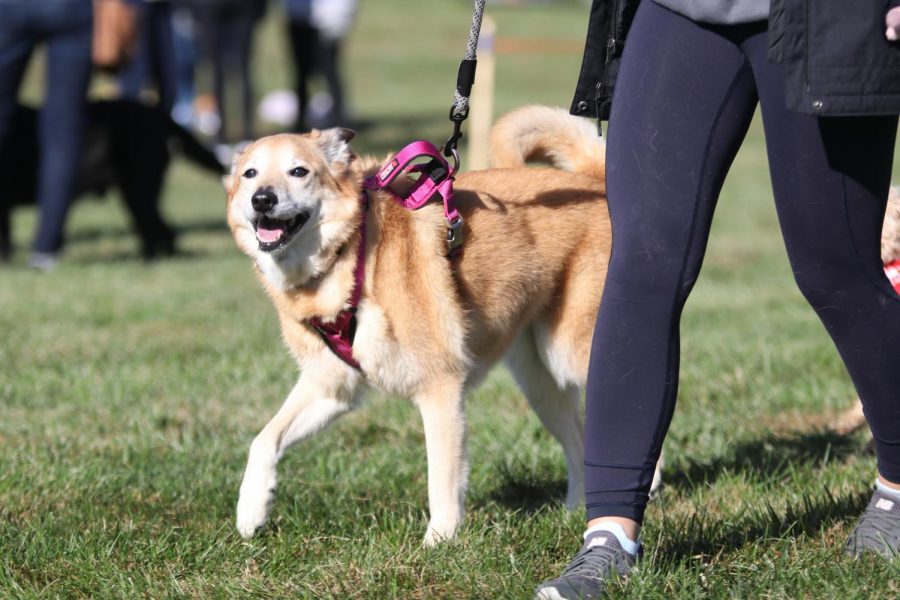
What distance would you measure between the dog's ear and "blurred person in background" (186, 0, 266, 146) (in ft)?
Answer: 32.5

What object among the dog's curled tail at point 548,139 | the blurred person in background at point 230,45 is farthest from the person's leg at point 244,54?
the dog's curled tail at point 548,139

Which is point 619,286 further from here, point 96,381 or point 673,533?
point 96,381

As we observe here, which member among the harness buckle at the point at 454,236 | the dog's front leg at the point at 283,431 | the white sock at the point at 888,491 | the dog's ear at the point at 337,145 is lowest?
the dog's front leg at the point at 283,431

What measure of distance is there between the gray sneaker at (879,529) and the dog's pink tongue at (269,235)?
1.62 m

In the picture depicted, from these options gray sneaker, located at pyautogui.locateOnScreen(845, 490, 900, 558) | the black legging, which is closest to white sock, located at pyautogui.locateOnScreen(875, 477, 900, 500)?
gray sneaker, located at pyautogui.locateOnScreen(845, 490, 900, 558)

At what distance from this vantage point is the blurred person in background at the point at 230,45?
43.2 ft

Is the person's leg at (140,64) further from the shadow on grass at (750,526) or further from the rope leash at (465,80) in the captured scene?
the shadow on grass at (750,526)

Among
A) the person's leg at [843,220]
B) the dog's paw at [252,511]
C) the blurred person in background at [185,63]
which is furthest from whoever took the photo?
the blurred person in background at [185,63]

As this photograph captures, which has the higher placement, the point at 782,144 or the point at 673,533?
the point at 782,144

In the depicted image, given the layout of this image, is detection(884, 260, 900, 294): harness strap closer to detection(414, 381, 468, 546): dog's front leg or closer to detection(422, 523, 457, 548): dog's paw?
detection(414, 381, 468, 546): dog's front leg

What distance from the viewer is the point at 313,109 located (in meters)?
16.8

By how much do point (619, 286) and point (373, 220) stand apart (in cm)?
98

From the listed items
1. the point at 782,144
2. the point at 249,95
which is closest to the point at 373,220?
the point at 782,144

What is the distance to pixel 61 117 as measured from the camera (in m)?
7.51
